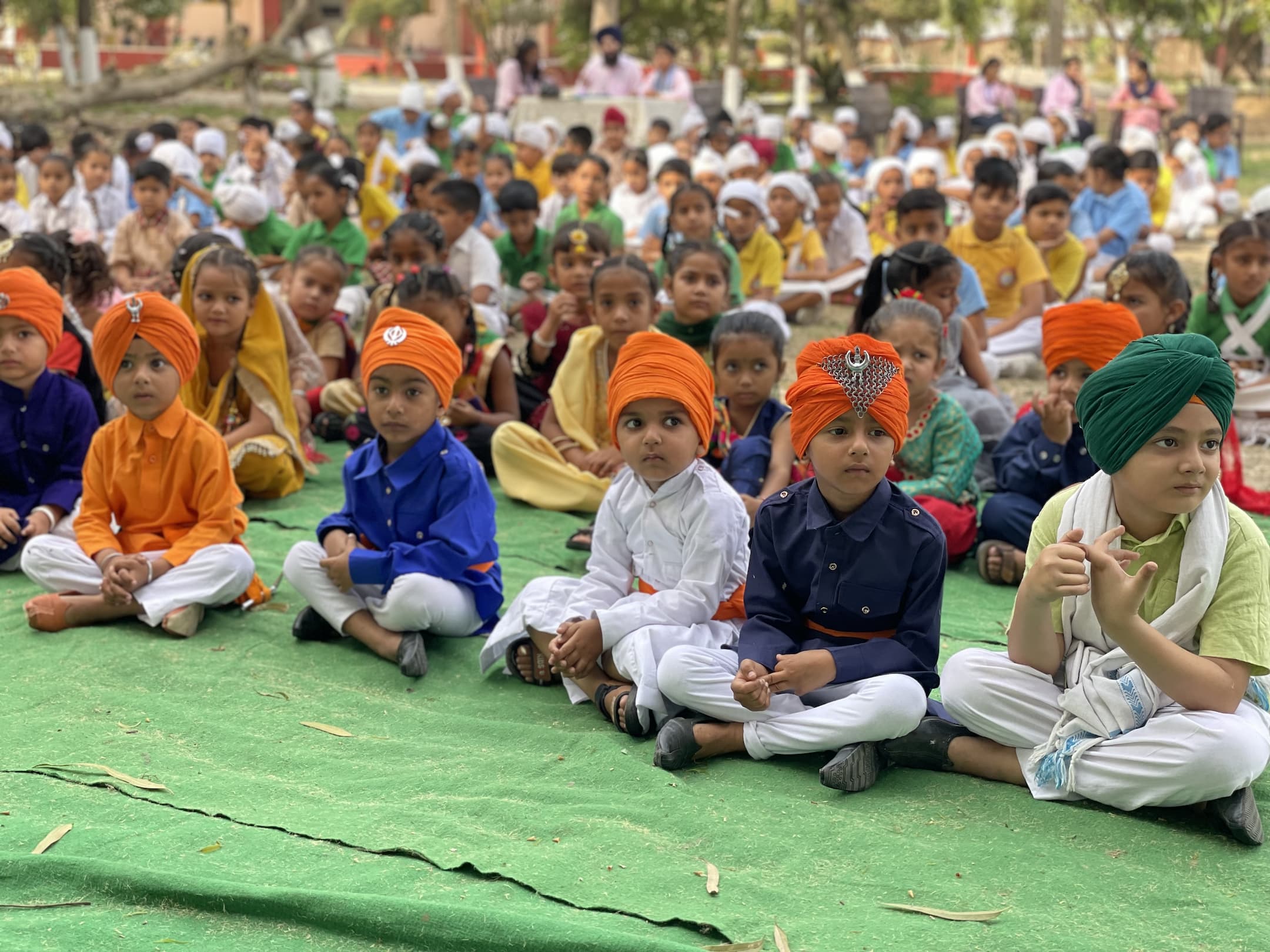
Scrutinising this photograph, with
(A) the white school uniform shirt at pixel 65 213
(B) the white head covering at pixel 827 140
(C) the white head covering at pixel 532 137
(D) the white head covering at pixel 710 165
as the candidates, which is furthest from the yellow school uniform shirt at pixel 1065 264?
(B) the white head covering at pixel 827 140

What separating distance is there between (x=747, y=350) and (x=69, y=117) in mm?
17778

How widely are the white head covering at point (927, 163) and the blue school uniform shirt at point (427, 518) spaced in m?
9.62

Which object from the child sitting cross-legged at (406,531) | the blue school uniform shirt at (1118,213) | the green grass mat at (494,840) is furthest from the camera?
the blue school uniform shirt at (1118,213)

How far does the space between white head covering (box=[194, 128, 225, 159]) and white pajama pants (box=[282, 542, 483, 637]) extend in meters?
10.2

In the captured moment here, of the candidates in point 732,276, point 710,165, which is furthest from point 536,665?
point 710,165

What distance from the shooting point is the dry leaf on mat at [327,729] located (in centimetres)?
344

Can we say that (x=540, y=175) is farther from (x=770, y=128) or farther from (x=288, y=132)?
(x=770, y=128)

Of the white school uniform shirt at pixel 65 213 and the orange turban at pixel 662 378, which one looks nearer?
the orange turban at pixel 662 378

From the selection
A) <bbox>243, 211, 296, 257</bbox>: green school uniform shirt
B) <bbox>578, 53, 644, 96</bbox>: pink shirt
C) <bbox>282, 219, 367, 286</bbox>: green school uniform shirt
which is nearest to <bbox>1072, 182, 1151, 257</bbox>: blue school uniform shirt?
<bbox>282, 219, 367, 286</bbox>: green school uniform shirt

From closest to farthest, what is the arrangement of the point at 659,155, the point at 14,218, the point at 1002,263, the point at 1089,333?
the point at 1089,333
the point at 1002,263
the point at 14,218
the point at 659,155

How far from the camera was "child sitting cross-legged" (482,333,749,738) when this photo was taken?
356 centimetres

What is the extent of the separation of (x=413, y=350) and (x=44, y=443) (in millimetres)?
1556

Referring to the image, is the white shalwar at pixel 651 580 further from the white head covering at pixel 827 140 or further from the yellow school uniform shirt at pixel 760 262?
the white head covering at pixel 827 140

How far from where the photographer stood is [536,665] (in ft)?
12.6
